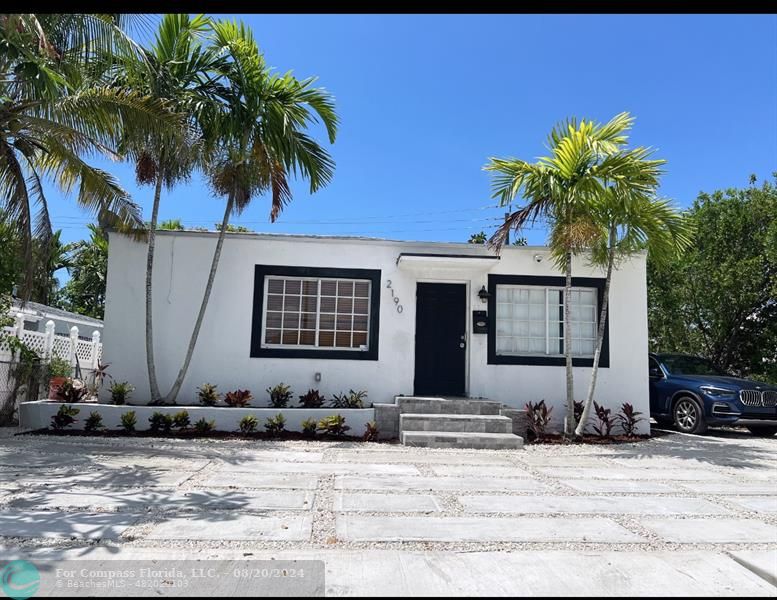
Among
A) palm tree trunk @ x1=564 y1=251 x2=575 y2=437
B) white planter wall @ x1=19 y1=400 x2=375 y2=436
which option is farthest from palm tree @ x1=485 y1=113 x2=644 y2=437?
white planter wall @ x1=19 y1=400 x2=375 y2=436

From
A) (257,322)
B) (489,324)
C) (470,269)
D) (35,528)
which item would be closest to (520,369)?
(489,324)

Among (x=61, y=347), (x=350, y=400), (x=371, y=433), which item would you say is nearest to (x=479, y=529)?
(x=371, y=433)

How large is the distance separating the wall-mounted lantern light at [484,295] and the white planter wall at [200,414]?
2.96 meters

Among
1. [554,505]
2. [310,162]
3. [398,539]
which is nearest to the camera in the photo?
[398,539]

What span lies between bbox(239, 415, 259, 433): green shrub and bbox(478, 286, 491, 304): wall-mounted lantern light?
4571mm

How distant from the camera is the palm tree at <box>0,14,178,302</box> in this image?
648 cm

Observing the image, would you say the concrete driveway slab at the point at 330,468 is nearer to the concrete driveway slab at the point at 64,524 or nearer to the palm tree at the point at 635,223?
the concrete driveway slab at the point at 64,524

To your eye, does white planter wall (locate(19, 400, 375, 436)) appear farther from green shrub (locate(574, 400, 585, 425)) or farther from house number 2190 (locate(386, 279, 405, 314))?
green shrub (locate(574, 400, 585, 425))

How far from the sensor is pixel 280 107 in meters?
9.14

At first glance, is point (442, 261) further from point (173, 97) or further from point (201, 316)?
point (173, 97)

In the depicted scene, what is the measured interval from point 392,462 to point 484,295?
4330 mm

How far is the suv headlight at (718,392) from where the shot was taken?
10245mm
